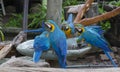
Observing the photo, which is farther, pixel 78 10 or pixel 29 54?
pixel 78 10

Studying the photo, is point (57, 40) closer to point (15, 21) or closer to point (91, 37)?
point (91, 37)

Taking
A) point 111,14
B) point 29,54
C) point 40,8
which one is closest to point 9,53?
point 29,54

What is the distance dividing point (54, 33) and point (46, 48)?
10 cm

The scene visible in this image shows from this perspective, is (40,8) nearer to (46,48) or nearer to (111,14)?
(111,14)

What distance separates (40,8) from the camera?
180 inches

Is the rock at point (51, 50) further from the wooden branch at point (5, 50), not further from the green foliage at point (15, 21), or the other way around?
the green foliage at point (15, 21)

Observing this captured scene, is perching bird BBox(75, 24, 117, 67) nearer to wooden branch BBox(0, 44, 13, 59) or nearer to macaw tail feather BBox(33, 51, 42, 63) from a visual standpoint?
macaw tail feather BBox(33, 51, 42, 63)

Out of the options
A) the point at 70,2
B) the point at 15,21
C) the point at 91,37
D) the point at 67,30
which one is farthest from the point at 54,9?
the point at 70,2

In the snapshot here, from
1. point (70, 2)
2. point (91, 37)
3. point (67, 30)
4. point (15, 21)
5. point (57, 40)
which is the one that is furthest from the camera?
point (70, 2)

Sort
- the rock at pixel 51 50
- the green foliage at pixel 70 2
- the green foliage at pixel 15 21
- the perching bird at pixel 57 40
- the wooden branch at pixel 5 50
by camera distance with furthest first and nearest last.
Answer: the green foliage at pixel 70 2
the green foliage at pixel 15 21
the wooden branch at pixel 5 50
the rock at pixel 51 50
the perching bird at pixel 57 40

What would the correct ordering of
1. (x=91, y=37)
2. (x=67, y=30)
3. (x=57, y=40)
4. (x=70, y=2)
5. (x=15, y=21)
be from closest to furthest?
1. (x=57, y=40)
2. (x=91, y=37)
3. (x=67, y=30)
4. (x=15, y=21)
5. (x=70, y=2)

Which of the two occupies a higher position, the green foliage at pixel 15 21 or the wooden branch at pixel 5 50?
the wooden branch at pixel 5 50

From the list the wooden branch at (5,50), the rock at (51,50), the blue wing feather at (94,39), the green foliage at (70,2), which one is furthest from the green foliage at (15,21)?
the blue wing feather at (94,39)

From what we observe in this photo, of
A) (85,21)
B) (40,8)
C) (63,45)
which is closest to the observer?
(63,45)
